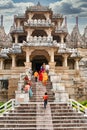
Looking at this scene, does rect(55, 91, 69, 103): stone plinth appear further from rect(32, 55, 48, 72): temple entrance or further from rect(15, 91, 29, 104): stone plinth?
rect(32, 55, 48, 72): temple entrance

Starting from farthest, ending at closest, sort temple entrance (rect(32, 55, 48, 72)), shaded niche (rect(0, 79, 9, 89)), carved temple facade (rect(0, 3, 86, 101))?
1. temple entrance (rect(32, 55, 48, 72))
2. shaded niche (rect(0, 79, 9, 89))
3. carved temple facade (rect(0, 3, 86, 101))

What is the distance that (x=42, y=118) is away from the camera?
56.9 ft

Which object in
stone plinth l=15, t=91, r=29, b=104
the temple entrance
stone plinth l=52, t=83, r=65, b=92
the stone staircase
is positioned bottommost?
the stone staircase

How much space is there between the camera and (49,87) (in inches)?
966

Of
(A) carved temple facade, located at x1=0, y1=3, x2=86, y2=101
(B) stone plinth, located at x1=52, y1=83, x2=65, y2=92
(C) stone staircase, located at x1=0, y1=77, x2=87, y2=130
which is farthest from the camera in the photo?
(A) carved temple facade, located at x1=0, y1=3, x2=86, y2=101

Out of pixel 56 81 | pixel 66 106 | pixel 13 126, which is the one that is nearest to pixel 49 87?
pixel 56 81

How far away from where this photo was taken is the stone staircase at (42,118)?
16.3 m

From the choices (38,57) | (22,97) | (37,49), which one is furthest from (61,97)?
(38,57)

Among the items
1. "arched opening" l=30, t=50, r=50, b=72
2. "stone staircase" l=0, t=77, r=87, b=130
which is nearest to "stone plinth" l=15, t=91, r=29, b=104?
"stone staircase" l=0, t=77, r=87, b=130

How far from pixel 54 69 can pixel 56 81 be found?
27.4 feet

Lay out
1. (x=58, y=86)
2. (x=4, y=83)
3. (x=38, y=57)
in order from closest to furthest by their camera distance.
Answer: (x=58, y=86) < (x=4, y=83) < (x=38, y=57)

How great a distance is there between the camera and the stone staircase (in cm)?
1627

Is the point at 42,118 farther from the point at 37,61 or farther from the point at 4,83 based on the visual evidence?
the point at 37,61

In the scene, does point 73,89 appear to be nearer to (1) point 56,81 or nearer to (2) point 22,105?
(1) point 56,81
